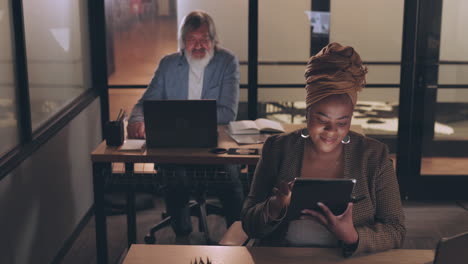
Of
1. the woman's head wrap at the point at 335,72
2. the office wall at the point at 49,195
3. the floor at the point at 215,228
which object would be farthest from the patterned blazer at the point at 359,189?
the floor at the point at 215,228

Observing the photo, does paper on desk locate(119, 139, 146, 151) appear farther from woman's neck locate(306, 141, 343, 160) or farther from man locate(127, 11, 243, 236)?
woman's neck locate(306, 141, 343, 160)

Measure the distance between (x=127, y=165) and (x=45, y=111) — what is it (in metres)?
0.57

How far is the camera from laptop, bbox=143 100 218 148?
3432 mm

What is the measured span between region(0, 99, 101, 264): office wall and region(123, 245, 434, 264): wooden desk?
49.0 inches

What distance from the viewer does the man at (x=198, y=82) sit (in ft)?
13.4

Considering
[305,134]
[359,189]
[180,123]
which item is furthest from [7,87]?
[359,189]

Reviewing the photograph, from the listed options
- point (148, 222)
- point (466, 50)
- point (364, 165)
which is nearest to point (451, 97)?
point (466, 50)

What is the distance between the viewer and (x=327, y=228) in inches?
87.8

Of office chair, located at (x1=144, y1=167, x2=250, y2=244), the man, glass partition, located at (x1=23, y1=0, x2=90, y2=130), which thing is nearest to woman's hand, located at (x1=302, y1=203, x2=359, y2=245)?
office chair, located at (x1=144, y1=167, x2=250, y2=244)

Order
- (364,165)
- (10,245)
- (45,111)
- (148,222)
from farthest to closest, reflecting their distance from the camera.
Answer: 1. (148,222)
2. (45,111)
3. (10,245)
4. (364,165)

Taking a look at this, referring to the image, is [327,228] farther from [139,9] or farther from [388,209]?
[139,9]

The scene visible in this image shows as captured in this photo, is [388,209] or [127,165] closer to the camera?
[388,209]

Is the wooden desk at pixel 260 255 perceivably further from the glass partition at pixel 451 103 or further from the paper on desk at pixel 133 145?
the glass partition at pixel 451 103

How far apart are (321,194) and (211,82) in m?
2.17
